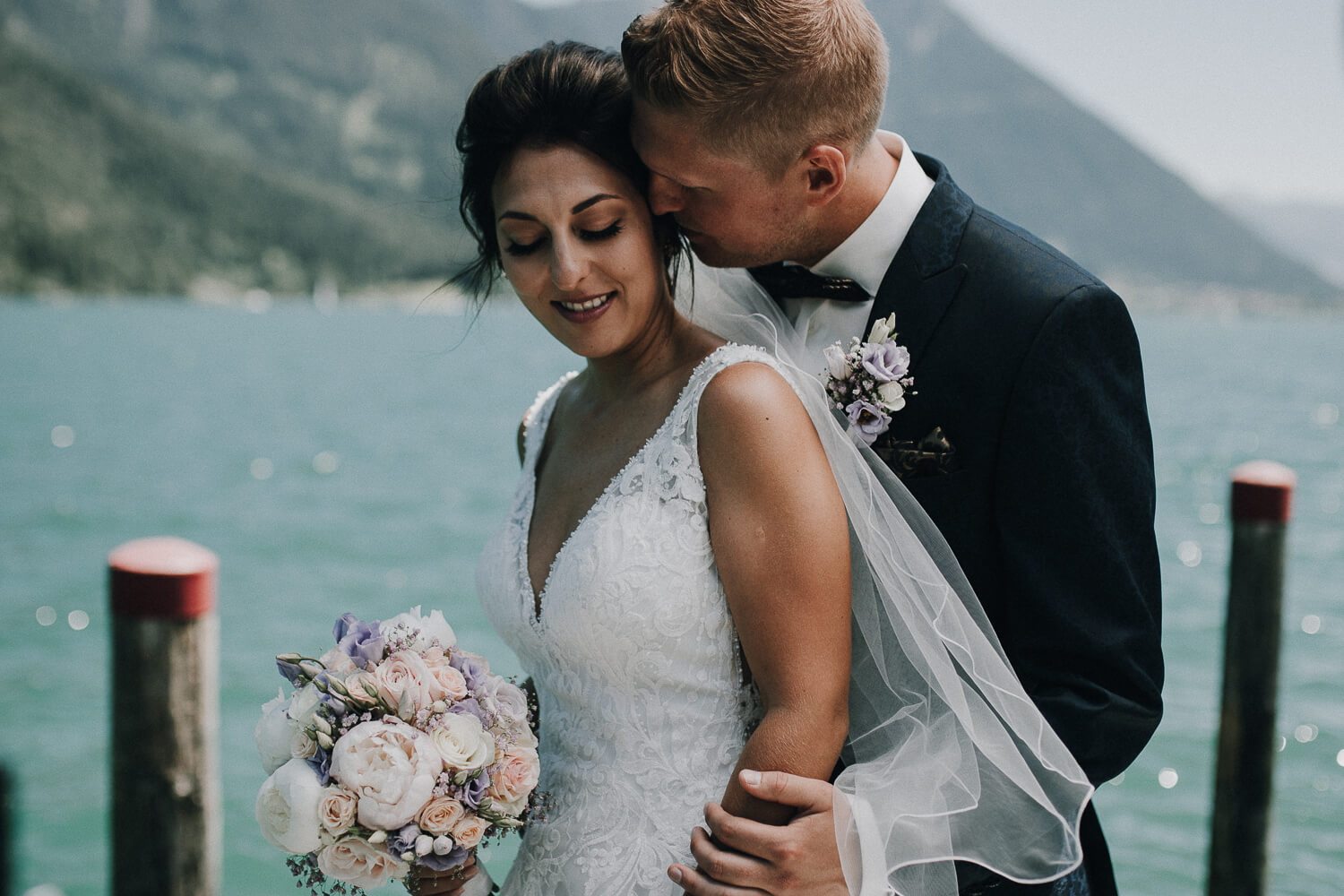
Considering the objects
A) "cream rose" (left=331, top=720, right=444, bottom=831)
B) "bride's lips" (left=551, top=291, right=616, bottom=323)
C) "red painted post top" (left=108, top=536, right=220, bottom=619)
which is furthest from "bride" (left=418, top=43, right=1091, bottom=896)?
"red painted post top" (left=108, top=536, right=220, bottom=619)

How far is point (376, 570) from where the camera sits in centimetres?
2058

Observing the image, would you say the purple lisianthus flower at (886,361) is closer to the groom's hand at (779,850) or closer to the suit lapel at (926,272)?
the suit lapel at (926,272)

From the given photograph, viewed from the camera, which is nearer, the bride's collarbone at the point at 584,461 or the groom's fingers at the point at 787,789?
the groom's fingers at the point at 787,789

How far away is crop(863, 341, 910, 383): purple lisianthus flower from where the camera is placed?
2.29 meters

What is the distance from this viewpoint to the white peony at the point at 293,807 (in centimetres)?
216

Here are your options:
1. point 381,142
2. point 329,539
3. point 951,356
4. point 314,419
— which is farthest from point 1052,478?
point 381,142

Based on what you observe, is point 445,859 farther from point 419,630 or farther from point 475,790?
point 419,630

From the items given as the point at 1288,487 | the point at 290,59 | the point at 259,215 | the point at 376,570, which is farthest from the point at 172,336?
the point at 290,59

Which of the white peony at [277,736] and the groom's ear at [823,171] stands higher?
the groom's ear at [823,171]

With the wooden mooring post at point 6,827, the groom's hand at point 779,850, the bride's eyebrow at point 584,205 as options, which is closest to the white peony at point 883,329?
the bride's eyebrow at point 584,205

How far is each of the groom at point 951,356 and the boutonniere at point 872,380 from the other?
0.07 metres

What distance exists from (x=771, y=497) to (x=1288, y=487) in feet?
14.1

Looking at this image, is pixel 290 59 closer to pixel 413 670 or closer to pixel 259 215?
pixel 259 215

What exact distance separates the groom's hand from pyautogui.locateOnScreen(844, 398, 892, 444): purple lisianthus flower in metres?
0.71
